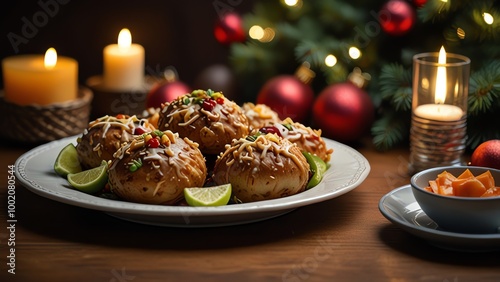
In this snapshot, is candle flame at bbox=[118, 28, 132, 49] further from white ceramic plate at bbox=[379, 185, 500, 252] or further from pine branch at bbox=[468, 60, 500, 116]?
white ceramic plate at bbox=[379, 185, 500, 252]

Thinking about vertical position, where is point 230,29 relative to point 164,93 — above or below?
above

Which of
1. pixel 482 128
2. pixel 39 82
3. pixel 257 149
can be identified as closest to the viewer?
pixel 257 149

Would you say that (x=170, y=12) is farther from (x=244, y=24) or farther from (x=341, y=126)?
(x=341, y=126)

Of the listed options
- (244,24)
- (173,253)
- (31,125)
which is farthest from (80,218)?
(244,24)

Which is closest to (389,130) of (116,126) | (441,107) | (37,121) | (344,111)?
(344,111)

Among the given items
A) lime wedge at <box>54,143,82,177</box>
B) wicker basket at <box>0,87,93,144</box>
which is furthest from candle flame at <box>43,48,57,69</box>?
lime wedge at <box>54,143,82,177</box>

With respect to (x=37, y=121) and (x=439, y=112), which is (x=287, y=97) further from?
(x=37, y=121)

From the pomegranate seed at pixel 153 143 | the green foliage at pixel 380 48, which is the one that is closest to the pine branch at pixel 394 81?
the green foliage at pixel 380 48
